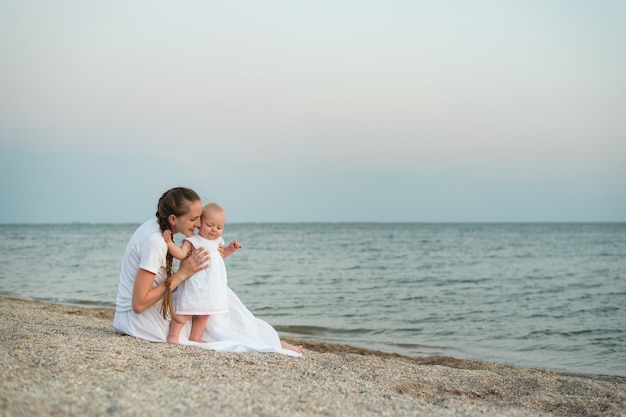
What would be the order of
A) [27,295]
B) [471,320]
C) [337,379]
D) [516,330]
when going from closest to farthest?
[337,379] < [516,330] < [471,320] < [27,295]

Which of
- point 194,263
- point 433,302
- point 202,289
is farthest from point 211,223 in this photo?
point 433,302

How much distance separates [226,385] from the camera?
4.51m

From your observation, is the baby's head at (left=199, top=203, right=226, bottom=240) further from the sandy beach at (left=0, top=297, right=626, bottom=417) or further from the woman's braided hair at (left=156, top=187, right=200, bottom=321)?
the sandy beach at (left=0, top=297, right=626, bottom=417)

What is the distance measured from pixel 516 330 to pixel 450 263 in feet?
61.0

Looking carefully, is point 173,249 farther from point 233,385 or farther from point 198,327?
point 233,385

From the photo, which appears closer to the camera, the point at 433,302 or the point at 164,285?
the point at 164,285

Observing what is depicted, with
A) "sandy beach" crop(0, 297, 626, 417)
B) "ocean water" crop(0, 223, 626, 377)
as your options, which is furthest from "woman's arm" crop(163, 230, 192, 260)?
"ocean water" crop(0, 223, 626, 377)

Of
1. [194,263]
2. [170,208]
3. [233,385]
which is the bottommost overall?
[233,385]

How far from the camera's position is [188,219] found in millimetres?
6059

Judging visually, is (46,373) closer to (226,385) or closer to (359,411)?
(226,385)

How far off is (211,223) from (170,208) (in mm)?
487

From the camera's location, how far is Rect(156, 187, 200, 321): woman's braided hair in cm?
597

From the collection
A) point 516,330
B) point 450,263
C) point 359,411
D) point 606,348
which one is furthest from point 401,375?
point 450,263

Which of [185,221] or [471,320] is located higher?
[185,221]
